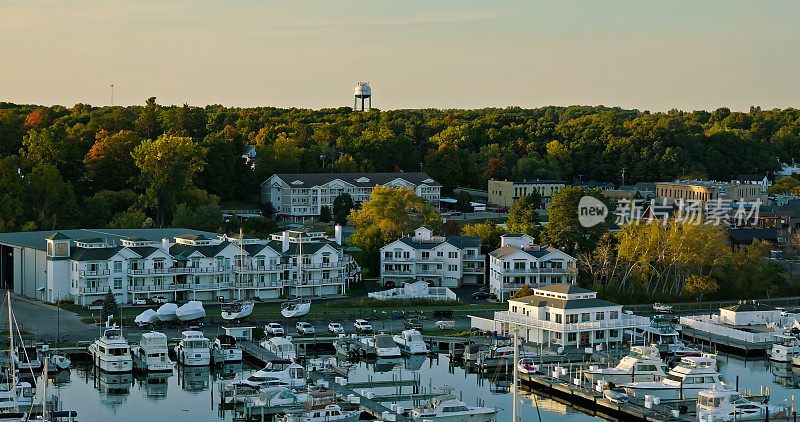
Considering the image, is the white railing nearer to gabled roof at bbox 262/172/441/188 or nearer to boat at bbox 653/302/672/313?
boat at bbox 653/302/672/313

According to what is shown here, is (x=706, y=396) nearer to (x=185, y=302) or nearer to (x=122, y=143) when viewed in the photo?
(x=185, y=302)

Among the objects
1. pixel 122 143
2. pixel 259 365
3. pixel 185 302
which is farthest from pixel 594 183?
pixel 259 365

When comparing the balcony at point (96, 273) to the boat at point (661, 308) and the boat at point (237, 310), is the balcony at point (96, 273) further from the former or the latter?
the boat at point (661, 308)

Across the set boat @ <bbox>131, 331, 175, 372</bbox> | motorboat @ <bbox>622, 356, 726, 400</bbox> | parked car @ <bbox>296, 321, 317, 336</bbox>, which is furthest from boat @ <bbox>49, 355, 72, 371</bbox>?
motorboat @ <bbox>622, 356, 726, 400</bbox>

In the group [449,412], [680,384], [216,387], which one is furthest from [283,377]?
[680,384]

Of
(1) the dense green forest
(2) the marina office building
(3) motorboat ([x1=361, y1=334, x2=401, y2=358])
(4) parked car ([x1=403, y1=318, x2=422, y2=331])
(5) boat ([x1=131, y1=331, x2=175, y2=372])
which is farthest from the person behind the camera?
(1) the dense green forest

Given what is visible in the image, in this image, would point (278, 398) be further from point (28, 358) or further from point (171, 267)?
point (171, 267)
